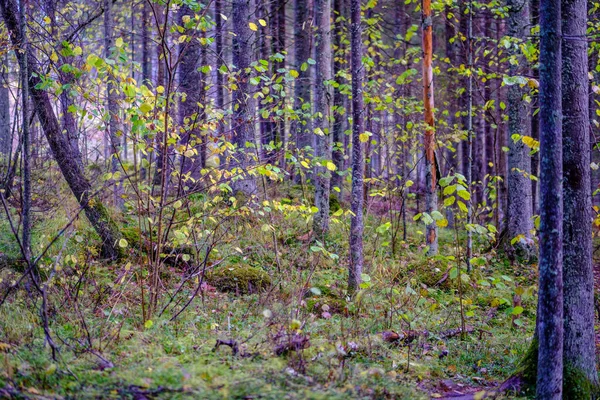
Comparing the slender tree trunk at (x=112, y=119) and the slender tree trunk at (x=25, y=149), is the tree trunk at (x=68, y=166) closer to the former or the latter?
the slender tree trunk at (x=112, y=119)

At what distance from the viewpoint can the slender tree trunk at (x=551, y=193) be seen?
382cm

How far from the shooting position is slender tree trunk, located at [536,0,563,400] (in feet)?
12.5

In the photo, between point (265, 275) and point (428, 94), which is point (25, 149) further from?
point (428, 94)

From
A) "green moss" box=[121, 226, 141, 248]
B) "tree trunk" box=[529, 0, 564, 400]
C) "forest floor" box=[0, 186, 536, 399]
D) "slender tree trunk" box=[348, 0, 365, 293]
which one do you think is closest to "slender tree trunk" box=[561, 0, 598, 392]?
"forest floor" box=[0, 186, 536, 399]

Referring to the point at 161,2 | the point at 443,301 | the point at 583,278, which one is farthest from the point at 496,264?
the point at 161,2

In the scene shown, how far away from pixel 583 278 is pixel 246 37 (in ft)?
25.4

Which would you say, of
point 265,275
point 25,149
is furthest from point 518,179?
point 25,149

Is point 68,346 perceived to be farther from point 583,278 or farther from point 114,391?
point 583,278

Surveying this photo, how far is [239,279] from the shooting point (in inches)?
305

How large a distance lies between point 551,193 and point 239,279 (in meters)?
5.07

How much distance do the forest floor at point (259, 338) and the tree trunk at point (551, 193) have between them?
1.57 ft

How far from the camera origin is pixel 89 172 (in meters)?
10.8

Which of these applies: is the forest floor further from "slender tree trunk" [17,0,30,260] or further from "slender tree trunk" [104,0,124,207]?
"slender tree trunk" [104,0,124,207]

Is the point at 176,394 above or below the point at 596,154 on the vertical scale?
below
